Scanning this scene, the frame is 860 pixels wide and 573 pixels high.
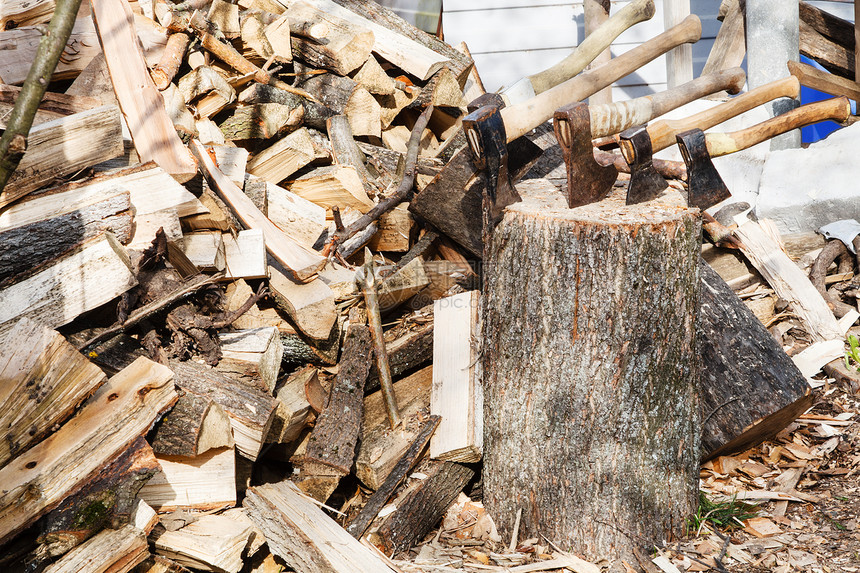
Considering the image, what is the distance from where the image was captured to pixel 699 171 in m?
2.25

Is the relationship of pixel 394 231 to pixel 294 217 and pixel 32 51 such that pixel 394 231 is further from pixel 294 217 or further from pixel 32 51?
pixel 32 51

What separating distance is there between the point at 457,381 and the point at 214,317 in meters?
0.97

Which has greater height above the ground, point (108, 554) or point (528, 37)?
point (528, 37)

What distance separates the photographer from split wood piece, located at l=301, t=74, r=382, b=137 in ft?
11.3

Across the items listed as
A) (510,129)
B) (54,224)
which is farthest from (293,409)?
(510,129)

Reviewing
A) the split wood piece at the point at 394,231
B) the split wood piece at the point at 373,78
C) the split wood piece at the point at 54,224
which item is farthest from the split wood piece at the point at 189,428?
the split wood piece at the point at 373,78

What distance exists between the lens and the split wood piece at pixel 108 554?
5.76 feet

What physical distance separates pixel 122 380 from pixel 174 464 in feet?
1.13

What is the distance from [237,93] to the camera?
320 cm

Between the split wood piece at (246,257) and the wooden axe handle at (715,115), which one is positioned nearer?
the wooden axe handle at (715,115)

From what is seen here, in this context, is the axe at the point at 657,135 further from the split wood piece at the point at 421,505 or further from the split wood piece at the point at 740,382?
the split wood piece at the point at 421,505

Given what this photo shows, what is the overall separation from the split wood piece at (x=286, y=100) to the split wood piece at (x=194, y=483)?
5.92 feet

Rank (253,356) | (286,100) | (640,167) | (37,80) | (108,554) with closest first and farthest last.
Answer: (37,80) → (108,554) → (640,167) → (253,356) → (286,100)

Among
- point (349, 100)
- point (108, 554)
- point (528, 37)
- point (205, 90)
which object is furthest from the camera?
point (528, 37)
